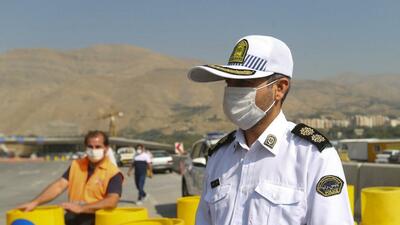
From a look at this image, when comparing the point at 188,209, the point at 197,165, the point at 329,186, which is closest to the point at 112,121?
the point at 197,165

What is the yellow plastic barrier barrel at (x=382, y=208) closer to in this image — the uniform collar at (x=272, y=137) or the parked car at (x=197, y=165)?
the uniform collar at (x=272, y=137)

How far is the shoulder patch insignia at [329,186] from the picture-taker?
2.25m

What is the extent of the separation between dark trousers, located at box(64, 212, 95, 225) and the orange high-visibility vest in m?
0.13

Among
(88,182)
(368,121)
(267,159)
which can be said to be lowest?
(368,121)

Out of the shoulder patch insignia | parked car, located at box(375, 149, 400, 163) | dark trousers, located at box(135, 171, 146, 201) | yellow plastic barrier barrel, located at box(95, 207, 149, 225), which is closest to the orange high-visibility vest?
yellow plastic barrier barrel, located at box(95, 207, 149, 225)

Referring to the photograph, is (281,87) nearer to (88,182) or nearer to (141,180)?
(88,182)

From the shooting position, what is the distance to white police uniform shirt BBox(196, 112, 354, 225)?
227cm

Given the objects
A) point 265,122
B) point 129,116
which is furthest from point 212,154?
point 129,116

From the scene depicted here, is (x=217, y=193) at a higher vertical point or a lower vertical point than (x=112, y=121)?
higher

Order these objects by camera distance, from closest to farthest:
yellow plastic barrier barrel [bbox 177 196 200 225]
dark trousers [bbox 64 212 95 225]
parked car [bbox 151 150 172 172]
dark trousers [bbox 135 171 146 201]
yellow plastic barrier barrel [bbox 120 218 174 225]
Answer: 1. yellow plastic barrier barrel [bbox 120 218 174 225]
2. dark trousers [bbox 64 212 95 225]
3. yellow plastic barrier barrel [bbox 177 196 200 225]
4. dark trousers [bbox 135 171 146 201]
5. parked car [bbox 151 150 172 172]

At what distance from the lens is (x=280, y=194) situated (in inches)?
92.3

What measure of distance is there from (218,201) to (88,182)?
2.89 metres

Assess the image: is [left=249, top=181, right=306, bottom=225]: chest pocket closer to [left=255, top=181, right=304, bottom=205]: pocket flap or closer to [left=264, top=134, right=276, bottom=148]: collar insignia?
[left=255, top=181, right=304, bottom=205]: pocket flap

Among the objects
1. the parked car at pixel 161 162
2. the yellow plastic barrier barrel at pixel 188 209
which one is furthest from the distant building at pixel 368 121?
the yellow plastic barrier barrel at pixel 188 209
